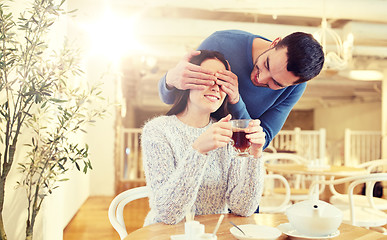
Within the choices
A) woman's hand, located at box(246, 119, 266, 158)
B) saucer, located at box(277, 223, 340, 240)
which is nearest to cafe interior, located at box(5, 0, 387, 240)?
saucer, located at box(277, 223, 340, 240)

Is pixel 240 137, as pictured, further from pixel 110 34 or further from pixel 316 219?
pixel 110 34

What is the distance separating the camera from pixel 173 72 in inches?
68.6

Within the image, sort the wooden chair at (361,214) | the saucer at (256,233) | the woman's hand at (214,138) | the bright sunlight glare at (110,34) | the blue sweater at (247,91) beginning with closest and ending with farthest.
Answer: the saucer at (256,233) → the woman's hand at (214,138) → the blue sweater at (247,91) → the wooden chair at (361,214) → the bright sunlight glare at (110,34)

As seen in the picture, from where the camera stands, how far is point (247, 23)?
5059mm

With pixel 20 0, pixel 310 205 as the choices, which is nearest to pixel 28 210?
pixel 20 0

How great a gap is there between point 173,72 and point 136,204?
3731 millimetres

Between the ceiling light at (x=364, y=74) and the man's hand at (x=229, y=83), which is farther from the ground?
the ceiling light at (x=364, y=74)

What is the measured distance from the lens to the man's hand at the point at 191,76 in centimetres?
167

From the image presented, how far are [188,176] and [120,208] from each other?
0.47m

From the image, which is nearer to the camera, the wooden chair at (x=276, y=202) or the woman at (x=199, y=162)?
the woman at (x=199, y=162)

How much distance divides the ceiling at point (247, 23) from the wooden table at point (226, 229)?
4.28 ft

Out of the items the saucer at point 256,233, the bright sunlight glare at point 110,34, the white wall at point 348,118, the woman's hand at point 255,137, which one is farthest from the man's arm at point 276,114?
the white wall at point 348,118

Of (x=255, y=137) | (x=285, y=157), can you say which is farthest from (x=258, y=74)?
(x=285, y=157)

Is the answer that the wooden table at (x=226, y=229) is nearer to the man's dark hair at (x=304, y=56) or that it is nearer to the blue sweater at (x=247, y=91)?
the blue sweater at (x=247, y=91)
